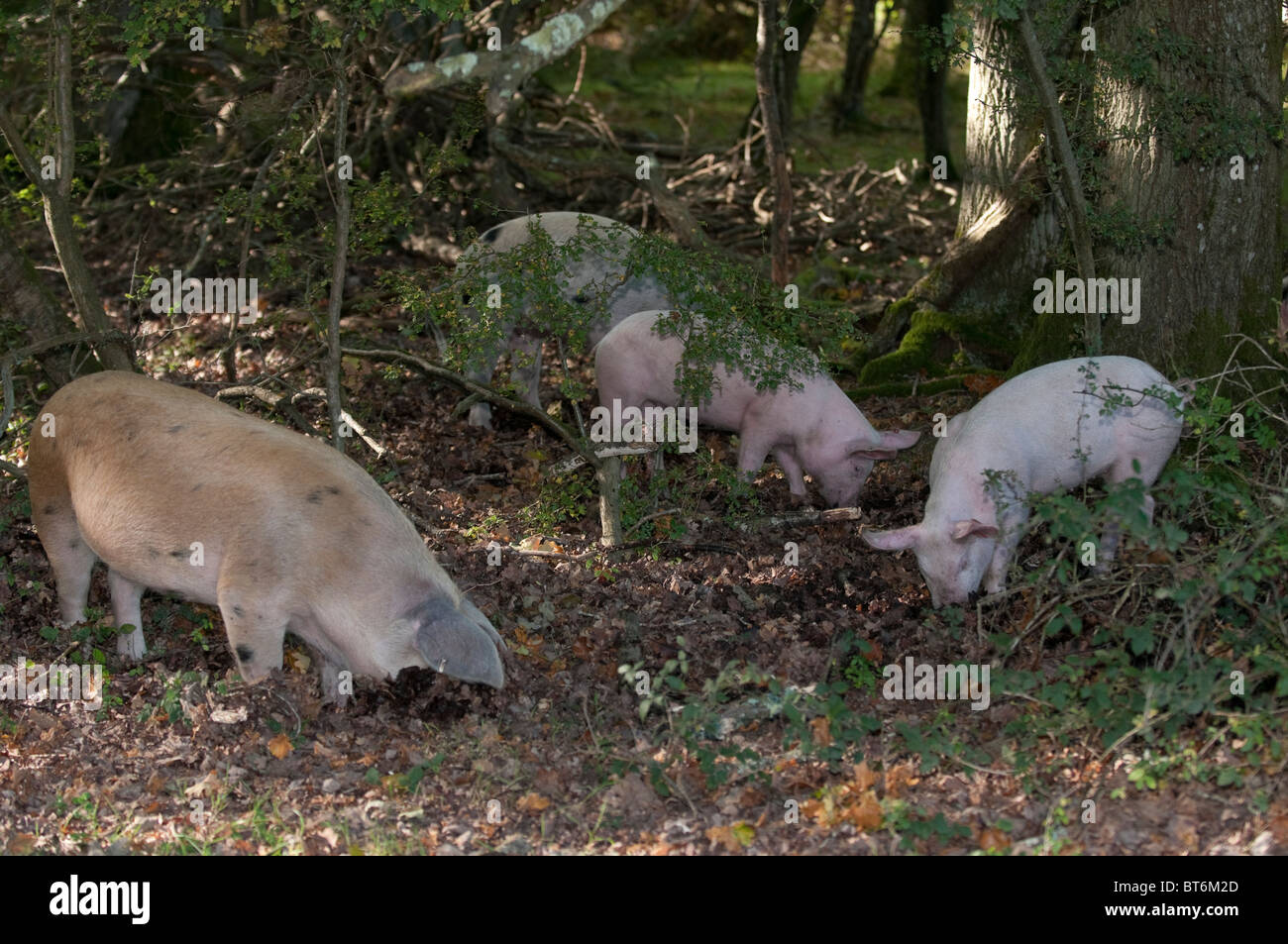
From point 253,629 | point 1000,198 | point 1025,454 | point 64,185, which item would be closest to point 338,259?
point 64,185

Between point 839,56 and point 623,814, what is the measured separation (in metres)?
20.6

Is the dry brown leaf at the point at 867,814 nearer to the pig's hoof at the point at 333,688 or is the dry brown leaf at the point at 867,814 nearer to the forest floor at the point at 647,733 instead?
the forest floor at the point at 647,733

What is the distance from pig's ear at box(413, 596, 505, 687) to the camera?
5176 millimetres

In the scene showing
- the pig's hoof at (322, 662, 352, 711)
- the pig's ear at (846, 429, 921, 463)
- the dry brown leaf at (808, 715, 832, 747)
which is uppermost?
the pig's ear at (846, 429, 921, 463)

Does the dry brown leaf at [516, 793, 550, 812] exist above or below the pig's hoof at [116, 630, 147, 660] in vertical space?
below

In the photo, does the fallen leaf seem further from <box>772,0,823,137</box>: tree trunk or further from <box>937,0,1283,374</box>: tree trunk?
<box>772,0,823,137</box>: tree trunk

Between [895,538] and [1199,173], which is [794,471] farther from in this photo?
[1199,173]

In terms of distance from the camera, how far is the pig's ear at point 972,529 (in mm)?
6047

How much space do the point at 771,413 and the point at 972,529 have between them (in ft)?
6.90

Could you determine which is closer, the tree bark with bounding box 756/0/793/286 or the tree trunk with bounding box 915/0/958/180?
the tree bark with bounding box 756/0/793/286

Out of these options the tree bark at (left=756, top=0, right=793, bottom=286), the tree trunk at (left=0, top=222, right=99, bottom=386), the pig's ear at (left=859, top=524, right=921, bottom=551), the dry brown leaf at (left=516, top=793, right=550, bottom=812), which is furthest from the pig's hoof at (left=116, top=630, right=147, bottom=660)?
the tree bark at (left=756, top=0, right=793, bottom=286)

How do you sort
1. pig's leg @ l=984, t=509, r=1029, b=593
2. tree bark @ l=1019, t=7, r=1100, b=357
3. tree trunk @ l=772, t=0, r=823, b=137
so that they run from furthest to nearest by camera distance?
tree trunk @ l=772, t=0, r=823, b=137 → tree bark @ l=1019, t=7, r=1100, b=357 → pig's leg @ l=984, t=509, r=1029, b=593

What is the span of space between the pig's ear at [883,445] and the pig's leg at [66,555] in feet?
13.6

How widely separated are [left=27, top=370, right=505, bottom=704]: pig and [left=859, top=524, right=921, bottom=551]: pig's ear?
6.05 ft
